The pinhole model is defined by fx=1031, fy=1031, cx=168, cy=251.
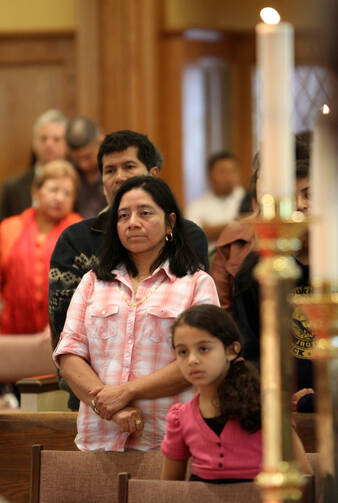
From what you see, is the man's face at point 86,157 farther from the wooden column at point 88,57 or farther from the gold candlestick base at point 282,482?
the gold candlestick base at point 282,482

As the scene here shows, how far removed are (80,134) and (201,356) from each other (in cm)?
342

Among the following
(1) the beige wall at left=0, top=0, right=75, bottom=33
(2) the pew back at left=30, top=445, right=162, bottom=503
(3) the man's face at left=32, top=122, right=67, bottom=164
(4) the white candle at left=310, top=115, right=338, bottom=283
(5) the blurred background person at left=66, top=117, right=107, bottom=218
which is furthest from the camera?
(1) the beige wall at left=0, top=0, right=75, bottom=33

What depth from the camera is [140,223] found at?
287 centimetres

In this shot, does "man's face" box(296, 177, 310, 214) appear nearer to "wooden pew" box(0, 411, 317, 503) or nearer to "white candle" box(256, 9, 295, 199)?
"wooden pew" box(0, 411, 317, 503)

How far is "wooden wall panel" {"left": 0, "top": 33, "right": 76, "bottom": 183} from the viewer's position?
26.7 feet

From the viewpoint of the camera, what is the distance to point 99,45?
305 inches

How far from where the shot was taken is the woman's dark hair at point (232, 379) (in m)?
2.30

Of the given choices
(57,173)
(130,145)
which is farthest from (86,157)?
(130,145)

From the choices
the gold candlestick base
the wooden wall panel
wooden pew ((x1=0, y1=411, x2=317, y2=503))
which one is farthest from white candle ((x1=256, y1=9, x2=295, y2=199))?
the wooden wall panel

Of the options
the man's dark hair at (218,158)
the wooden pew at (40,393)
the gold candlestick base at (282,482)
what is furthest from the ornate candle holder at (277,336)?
the man's dark hair at (218,158)

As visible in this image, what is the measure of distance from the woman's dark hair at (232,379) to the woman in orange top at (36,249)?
2794 millimetres

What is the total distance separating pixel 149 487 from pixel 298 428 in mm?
799

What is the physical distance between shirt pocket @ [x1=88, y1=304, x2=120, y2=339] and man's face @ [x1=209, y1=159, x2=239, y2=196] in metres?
4.48

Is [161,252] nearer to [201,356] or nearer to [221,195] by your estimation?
[201,356]
